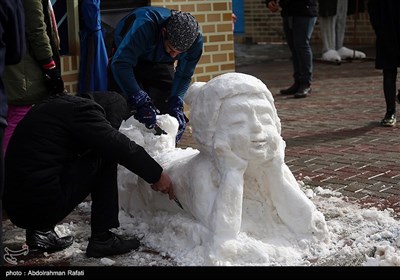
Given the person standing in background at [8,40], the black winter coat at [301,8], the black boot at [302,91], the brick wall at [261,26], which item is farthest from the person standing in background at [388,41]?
the brick wall at [261,26]

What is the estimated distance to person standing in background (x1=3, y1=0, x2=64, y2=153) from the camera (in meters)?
5.19

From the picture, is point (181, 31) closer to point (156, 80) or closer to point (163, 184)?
point (156, 80)

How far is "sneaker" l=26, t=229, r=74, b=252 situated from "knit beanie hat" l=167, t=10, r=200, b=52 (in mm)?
1667

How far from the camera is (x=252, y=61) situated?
49.3 ft

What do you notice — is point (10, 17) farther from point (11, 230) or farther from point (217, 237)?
point (11, 230)

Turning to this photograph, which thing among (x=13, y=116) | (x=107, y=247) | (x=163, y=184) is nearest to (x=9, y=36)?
(x=163, y=184)

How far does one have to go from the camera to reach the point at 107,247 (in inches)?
171

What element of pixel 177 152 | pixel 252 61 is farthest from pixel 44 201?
pixel 252 61

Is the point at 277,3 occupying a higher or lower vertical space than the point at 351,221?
higher

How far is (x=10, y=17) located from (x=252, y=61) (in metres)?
11.7

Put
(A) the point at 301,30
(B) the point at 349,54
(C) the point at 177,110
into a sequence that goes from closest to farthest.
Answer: (C) the point at 177,110 → (A) the point at 301,30 → (B) the point at 349,54

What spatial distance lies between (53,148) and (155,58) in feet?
6.17

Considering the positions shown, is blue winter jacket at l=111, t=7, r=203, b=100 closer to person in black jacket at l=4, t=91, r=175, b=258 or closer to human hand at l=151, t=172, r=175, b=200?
person in black jacket at l=4, t=91, r=175, b=258

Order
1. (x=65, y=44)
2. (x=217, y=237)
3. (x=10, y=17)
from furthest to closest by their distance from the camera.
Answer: (x=65, y=44) → (x=217, y=237) → (x=10, y=17)
